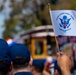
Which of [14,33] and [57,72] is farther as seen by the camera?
[14,33]

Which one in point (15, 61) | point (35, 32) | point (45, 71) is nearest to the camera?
point (15, 61)

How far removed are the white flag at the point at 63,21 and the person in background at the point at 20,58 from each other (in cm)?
119

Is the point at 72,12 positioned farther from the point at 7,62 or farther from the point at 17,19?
the point at 17,19

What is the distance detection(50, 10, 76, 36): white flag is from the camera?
6984mm

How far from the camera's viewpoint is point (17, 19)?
38.3 m

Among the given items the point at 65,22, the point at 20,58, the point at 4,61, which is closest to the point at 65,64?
the point at 20,58

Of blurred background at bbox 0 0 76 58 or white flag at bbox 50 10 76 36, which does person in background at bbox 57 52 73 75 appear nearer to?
white flag at bbox 50 10 76 36

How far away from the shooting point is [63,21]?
23.3 ft

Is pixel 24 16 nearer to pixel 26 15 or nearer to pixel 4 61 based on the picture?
pixel 26 15

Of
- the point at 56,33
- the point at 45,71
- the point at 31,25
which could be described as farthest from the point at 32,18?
the point at 56,33

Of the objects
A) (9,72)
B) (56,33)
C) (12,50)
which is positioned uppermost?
(56,33)

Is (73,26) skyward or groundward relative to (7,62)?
skyward

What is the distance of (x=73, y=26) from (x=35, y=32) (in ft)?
56.0

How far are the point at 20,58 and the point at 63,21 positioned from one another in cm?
140
